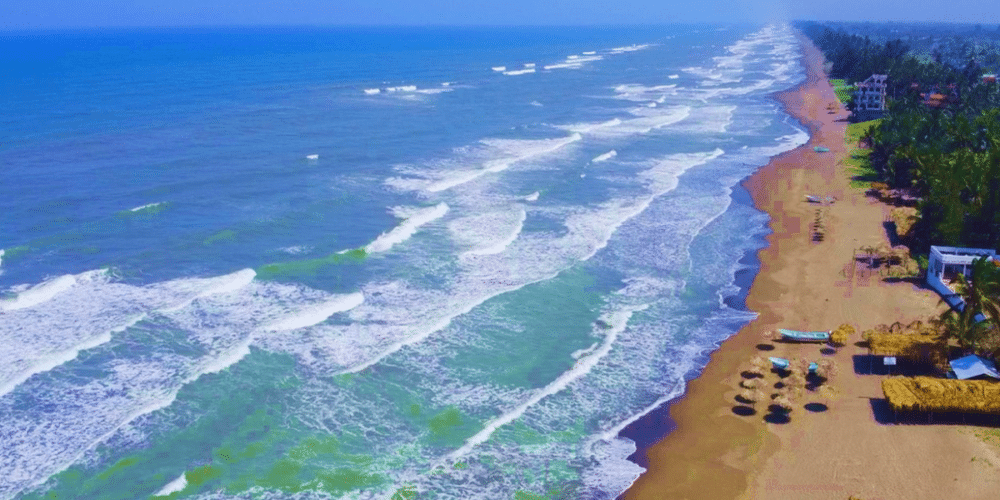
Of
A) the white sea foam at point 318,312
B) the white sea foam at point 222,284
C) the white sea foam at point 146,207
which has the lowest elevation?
the white sea foam at point 318,312

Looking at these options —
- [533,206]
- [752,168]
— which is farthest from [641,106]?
[533,206]

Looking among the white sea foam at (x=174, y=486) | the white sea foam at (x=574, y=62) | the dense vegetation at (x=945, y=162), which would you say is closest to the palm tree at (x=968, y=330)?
the dense vegetation at (x=945, y=162)

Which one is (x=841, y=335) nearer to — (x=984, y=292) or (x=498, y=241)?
(x=984, y=292)

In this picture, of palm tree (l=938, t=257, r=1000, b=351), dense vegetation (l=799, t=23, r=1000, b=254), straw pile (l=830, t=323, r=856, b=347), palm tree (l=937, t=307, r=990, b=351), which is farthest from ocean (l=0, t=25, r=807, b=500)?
dense vegetation (l=799, t=23, r=1000, b=254)

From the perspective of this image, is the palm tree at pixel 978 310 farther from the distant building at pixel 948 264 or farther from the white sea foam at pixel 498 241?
the white sea foam at pixel 498 241

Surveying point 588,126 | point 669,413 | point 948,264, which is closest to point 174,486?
point 669,413

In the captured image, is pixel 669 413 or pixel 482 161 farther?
pixel 482 161
